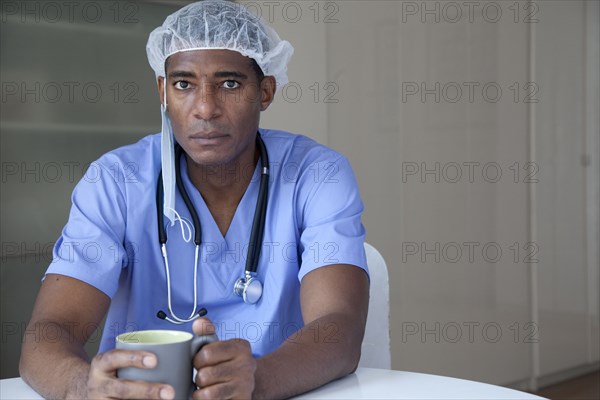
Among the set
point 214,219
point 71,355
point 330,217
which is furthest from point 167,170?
point 71,355

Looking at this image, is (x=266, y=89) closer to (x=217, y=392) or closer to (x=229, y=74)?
A: (x=229, y=74)

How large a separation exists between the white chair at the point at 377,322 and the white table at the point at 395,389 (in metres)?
0.36

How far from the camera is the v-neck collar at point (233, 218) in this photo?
170 centimetres

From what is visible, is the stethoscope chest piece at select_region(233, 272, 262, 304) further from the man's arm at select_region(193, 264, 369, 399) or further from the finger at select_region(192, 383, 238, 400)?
the finger at select_region(192, 383, 238, 400)

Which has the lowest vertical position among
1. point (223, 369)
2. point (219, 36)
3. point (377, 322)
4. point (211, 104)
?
point (377, 322)

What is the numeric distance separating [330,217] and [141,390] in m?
0.73

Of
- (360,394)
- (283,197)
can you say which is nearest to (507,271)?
(283,197)

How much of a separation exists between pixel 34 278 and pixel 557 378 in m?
2.98

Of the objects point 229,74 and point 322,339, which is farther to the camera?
point 229,74

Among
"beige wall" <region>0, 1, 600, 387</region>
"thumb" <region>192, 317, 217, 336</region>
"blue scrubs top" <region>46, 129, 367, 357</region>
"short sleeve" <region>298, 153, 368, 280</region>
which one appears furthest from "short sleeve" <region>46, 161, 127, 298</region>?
"beige wall" <region>0, 1, 600, 387</region>

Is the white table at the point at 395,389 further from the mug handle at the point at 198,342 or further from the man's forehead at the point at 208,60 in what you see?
the man's forehead at the point at 208,60

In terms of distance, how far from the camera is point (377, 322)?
1.68 meters

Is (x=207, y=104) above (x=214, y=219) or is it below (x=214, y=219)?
above

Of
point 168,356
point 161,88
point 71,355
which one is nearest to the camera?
point 168,356
